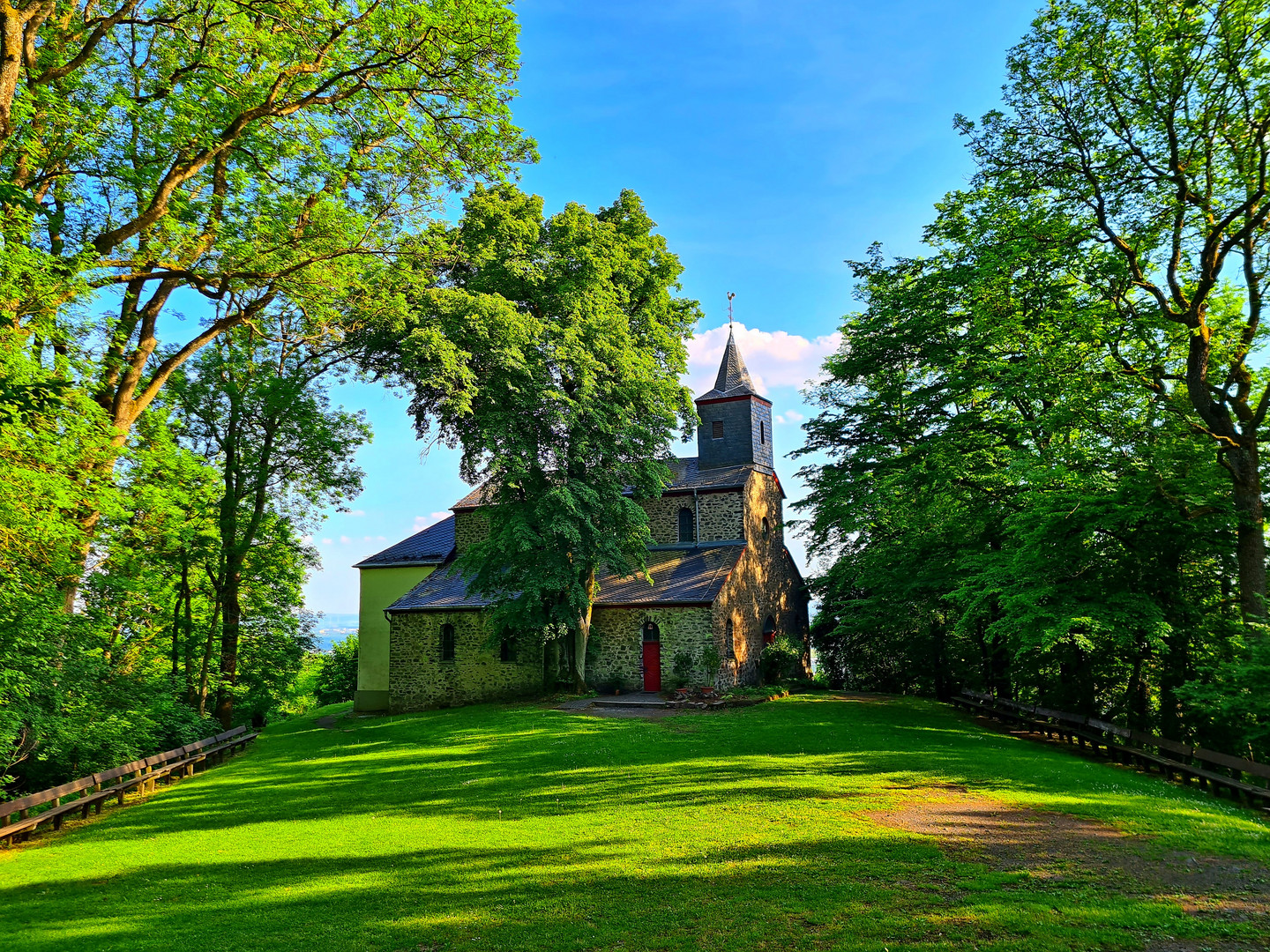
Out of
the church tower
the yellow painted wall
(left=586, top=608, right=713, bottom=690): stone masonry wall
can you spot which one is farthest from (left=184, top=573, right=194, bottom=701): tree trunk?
the church tower

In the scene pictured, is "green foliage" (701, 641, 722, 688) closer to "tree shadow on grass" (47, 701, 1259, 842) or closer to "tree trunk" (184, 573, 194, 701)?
"tree shadow on grass" (47, 701, 1259, 842)

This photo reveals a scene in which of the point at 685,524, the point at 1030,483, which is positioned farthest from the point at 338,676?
the point at 1030,483

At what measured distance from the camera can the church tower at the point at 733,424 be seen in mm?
32141

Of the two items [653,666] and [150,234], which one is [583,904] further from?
[653,666]

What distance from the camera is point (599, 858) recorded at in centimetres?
866

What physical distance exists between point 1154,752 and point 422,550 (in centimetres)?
2781

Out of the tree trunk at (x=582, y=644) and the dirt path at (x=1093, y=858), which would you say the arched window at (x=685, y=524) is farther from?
the dirt path at (x=1093, y=858)

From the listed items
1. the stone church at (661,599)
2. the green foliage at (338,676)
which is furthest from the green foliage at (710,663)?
the green foliage at (338,676)

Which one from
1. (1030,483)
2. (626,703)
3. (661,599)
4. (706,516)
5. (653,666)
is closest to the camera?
(1030,483)

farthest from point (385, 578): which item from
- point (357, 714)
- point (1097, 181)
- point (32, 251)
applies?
point (1097, 181)

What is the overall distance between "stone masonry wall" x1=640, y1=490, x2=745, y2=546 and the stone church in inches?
1.6

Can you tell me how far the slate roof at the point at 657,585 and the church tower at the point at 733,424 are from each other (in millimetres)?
4494

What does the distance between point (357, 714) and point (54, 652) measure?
2021cm

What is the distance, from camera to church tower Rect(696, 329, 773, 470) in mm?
32141
